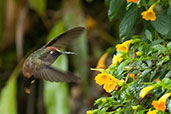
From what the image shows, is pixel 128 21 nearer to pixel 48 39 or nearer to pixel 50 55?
pixel 50 55

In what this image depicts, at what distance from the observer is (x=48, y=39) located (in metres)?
2.77

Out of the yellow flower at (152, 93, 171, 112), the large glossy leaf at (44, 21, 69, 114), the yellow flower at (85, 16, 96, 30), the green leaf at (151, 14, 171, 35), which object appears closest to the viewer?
the yellow flower at (152, 93, 171, 112)

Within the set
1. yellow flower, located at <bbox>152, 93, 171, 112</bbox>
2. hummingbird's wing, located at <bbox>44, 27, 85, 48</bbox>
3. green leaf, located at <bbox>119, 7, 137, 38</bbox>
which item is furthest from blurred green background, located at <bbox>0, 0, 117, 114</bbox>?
yellow flower, located at <bbox>152, 93, 171, 112</bbox>

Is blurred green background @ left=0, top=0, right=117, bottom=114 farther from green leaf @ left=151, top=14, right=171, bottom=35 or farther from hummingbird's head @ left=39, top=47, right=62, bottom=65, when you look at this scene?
green leaf @ left=151, top=14, right=171, bottom=35

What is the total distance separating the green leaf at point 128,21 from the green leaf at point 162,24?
0.07 metres

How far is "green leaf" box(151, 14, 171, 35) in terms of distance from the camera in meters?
1.21

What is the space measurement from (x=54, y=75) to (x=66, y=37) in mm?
187

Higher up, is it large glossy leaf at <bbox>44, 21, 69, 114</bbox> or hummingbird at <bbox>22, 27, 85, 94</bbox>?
hummingbird at <bbox>22, 27, 85, 94</bbox>

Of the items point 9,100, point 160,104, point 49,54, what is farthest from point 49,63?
point 9,100

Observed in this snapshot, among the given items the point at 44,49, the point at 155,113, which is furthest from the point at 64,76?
the point at 155,113

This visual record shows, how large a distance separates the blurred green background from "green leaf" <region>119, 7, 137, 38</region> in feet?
4.56

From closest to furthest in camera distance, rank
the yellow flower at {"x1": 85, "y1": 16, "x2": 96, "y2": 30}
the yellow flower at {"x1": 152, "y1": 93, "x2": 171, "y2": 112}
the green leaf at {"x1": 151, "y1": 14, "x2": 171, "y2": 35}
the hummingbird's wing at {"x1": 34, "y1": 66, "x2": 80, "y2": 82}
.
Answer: the yellow flower at {"x1": 152, "y1": 93, "x2": 171, "y2": 112} → the green leaf at {"x1": 151, "y1": 14, "x2": 171, "y2": 35} → the hummingbird's wing at {"x1": 34, "y1": 66, "x2": 80, "y2": 82} → the yellow flower at {"x1": 85, "y1": 16, "x2": 96, "y2": 30}

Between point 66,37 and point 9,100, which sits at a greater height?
point 66,37

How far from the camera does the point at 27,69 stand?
152 cm
